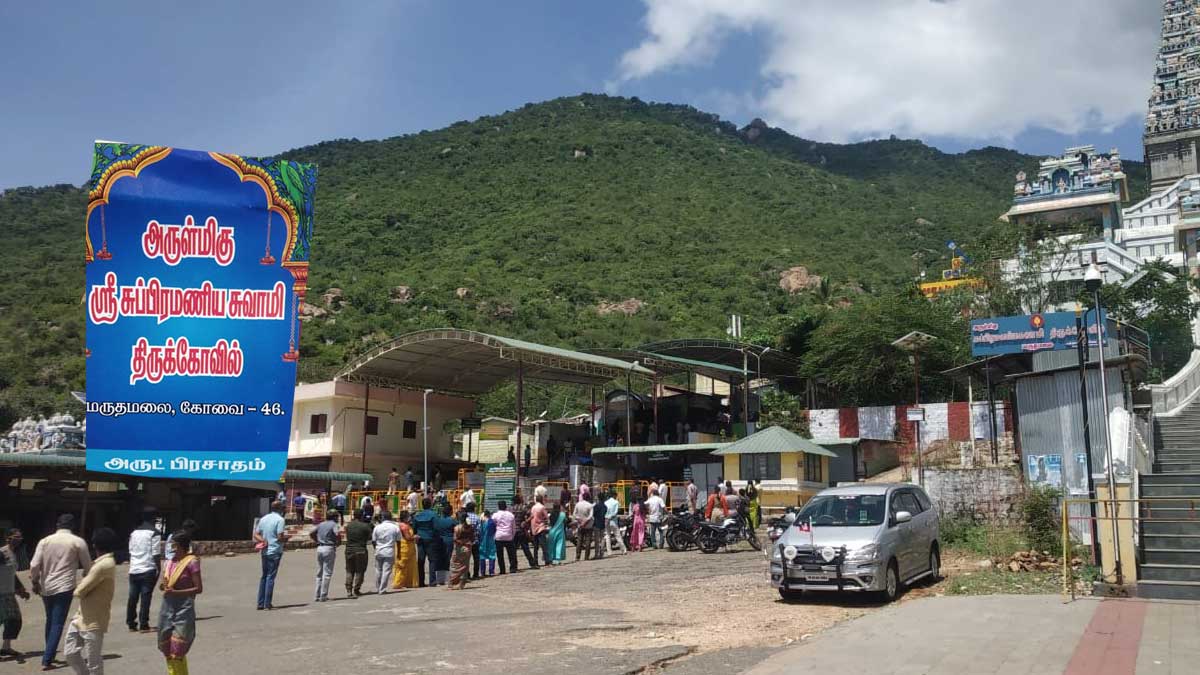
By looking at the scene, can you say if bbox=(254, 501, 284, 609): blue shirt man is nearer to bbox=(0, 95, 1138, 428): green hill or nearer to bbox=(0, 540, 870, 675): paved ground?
bbox=(0, 540, 870, 675): paved ground

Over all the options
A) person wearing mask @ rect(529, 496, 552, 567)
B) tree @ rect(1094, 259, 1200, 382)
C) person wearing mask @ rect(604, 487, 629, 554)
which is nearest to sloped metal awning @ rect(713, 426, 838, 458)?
person wearing mask @ rect(604, 487, 629, 554)

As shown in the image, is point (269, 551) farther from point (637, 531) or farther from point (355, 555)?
point (637, 531)

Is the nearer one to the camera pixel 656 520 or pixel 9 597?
pixel 9 597

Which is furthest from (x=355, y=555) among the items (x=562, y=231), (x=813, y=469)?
(x=562, y=231)

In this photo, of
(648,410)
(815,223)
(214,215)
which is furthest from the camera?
(815,223)

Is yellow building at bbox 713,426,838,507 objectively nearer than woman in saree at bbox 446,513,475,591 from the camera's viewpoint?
No

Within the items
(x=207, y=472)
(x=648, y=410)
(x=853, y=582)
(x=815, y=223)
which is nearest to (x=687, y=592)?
(x=853, y=582)

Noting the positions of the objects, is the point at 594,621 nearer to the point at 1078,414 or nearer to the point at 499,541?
the point at 499,541

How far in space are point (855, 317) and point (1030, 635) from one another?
33.7 metres

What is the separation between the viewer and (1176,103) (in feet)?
298

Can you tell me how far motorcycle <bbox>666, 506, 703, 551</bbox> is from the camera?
21172mm

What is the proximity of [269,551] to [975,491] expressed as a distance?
14.4m

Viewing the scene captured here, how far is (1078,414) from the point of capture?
63.0 ft

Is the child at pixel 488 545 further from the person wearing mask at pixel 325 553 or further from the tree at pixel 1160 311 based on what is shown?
the tree at pixel 1160 311
